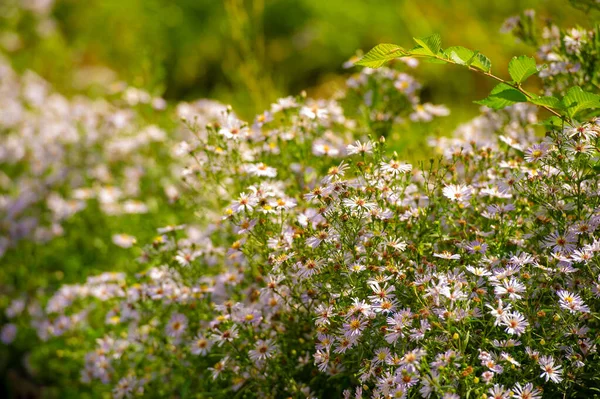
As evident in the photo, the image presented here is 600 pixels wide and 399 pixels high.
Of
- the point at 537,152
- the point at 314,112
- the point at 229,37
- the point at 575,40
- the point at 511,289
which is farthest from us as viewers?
the point at 229,37

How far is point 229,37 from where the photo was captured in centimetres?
691

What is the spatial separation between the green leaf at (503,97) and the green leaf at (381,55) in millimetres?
292

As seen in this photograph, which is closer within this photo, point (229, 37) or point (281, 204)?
point (281, 204)

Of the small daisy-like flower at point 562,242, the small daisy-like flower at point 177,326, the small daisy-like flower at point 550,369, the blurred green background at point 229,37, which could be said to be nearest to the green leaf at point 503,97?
the small daisy-like flower at point 562,242

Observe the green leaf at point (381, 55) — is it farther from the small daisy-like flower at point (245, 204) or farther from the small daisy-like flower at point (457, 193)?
the small daisy-like flower at point (245, 204)

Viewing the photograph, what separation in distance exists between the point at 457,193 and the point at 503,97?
33 cm

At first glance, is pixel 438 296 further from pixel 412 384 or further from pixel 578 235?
pixel 578 235

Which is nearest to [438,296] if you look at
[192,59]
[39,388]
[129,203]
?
[129,203]

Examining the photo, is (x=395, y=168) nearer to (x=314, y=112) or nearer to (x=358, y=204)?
(x=358, y=204)

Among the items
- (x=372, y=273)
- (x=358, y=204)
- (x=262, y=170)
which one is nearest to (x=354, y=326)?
(x=372, y=273)

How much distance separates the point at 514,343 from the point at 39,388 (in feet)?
10.6

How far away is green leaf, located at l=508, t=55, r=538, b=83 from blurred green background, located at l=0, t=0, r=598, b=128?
3.68m

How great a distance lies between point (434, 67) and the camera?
23.6 ft

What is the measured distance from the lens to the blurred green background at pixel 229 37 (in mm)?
6625
